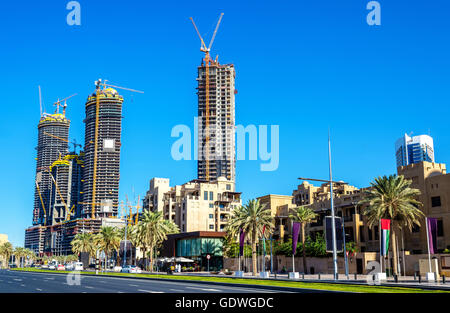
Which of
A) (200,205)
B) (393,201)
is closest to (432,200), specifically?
(393,201)

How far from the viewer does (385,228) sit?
56.3 m

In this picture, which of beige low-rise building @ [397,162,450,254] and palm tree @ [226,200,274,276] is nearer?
beige low-rise building @ [397,162,450,254]

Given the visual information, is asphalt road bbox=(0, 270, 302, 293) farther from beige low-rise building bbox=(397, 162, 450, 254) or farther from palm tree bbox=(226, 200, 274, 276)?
beige low-rise building bbox=(397, 162, 450, 254)

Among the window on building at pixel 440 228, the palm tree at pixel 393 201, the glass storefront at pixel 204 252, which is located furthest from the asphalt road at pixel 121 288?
the glass storefront at pixel 204 252

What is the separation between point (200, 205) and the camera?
138 meters

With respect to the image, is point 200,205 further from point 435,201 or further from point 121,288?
point 121,288

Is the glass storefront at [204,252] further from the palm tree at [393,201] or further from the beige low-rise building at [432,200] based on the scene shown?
the palm tree at [393,201]

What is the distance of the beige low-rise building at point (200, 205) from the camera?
136 metres

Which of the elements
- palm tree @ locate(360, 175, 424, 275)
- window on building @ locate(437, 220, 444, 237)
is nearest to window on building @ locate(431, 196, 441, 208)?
window on building @ locate(437, 220, 444, 237)

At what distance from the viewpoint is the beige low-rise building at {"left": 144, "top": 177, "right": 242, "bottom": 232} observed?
13638cm

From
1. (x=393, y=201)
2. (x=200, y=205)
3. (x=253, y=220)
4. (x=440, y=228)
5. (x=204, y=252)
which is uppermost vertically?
(x=200, y=205)

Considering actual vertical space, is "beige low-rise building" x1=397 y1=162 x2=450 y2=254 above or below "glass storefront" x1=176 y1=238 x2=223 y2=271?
above

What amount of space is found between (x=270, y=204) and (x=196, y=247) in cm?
2129
